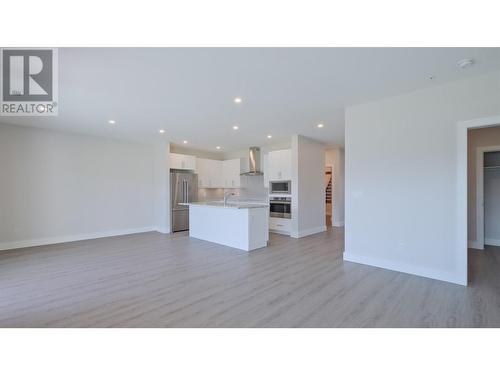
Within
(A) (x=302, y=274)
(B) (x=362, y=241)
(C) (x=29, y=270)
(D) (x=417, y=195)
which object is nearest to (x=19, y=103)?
(C) (x=29, y=270)

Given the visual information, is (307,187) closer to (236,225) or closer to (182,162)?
(236,225)

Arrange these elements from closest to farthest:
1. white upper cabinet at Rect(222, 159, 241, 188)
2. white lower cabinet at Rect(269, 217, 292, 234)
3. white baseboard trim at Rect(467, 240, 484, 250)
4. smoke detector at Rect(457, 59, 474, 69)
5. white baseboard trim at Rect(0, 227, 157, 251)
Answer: smoke detector at Rect(457, 59, 474, 69), white baseboard trim at Rect(467, 240, 484, 250), white baseboard trim at Rect(0, 227, 157, 251), white lower cabinet at Rect(269, 217, 292, 234), white upper cabinet at Rect(222, 159, 241, 188)

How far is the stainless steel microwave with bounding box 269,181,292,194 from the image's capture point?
20.9 ft

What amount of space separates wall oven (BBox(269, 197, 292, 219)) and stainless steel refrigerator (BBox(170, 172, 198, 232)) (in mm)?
2571

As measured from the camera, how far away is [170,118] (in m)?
4.58

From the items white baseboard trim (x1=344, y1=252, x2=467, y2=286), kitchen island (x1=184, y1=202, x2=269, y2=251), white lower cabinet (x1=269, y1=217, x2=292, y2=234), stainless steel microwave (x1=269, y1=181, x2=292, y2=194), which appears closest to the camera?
white baseboard trim (x1=344, y1=252, x2=467, y2=286)

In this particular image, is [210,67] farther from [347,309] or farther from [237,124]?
[347,309]

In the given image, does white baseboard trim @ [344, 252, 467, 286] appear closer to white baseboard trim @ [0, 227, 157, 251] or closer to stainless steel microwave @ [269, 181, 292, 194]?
stainless steel microwave @ [269, 181, 292, 194]

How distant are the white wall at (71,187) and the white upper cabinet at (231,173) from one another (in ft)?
7.26

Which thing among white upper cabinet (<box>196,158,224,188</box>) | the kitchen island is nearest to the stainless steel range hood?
white upper cabinet (<box>196,158,224,188</box>)

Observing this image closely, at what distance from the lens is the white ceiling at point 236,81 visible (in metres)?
2.33

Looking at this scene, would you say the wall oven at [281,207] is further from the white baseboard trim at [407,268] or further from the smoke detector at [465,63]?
the smoke detector at [465,63]

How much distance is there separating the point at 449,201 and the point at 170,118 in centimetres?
477
